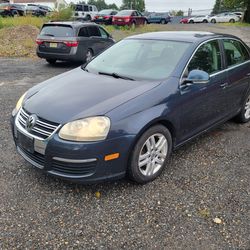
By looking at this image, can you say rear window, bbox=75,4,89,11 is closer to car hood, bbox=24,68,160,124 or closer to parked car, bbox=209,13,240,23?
parked car, bbox=209,13,240,23

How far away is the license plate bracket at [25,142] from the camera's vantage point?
324cm

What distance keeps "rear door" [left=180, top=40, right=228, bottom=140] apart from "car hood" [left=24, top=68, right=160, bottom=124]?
53 cm

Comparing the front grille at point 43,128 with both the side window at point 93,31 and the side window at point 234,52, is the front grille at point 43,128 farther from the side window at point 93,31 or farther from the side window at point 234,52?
the side window at point 93,31

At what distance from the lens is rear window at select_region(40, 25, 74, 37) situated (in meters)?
10.4

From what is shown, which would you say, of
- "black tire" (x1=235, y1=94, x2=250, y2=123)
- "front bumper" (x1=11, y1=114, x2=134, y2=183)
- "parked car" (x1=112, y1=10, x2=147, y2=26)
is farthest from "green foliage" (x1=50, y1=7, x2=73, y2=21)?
"front bumper" (x1=11, y1=114, x2=134, y2=183)

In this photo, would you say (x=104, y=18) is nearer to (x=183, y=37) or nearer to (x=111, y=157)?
(x=183, y=37)

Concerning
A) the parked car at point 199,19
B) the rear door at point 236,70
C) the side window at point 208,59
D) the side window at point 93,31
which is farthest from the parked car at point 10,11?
the side window at point 208,59

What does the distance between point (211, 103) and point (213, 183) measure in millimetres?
1162

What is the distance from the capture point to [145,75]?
Result: 3.87 meters

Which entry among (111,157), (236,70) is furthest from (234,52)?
(111,157)

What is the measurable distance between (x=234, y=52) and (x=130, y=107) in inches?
100

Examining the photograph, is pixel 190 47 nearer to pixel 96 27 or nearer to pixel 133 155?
pixel 133 155

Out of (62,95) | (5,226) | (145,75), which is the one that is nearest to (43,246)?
(5,226)

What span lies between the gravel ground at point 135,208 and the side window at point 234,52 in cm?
142
